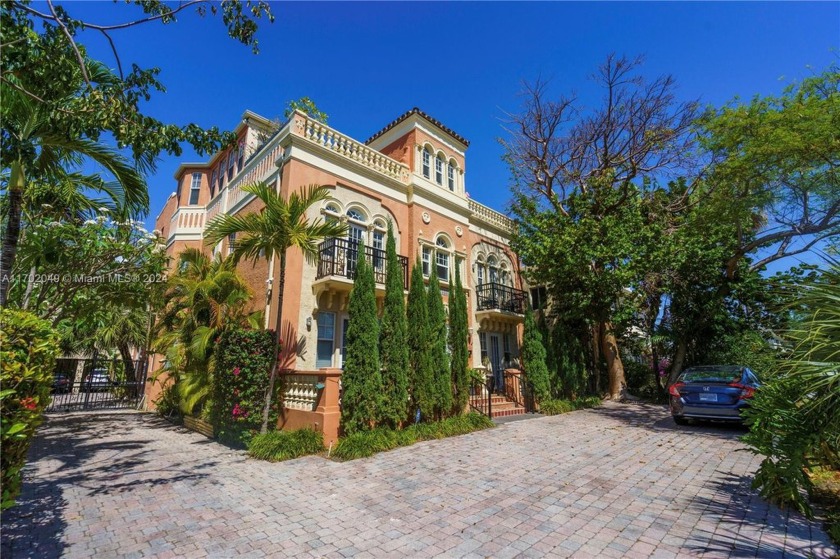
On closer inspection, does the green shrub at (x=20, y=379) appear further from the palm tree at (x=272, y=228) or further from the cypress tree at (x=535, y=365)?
the cypress tree at (x=535, y=365)

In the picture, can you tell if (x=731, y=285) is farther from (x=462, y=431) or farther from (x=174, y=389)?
(x=174, y=389)

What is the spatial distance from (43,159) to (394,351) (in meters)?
7.19

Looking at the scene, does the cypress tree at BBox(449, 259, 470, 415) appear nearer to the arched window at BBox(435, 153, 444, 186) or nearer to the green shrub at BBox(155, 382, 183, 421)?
the arched window at BBox(435, 153, 444, 186)

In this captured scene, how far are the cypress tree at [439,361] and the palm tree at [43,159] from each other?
6812 millimetres

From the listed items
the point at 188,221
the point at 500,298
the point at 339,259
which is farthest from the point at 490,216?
the point at 188,221

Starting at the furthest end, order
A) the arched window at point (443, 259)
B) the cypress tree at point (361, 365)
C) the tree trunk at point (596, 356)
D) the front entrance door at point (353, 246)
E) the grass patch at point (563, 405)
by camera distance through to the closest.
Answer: the tree trunk at point (596, 356) < the arched window at point (443, 259) < the grass patch at point (563, 405) < the front entrance door at point (353, 246) < the cypress tree at point (361, 365)

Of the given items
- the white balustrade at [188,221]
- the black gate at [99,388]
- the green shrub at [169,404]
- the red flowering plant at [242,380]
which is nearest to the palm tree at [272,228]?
the red flowering plant at [242,380]

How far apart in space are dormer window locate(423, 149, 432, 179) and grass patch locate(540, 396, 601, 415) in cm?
953

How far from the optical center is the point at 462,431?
9.73 metres

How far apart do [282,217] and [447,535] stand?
6.54m

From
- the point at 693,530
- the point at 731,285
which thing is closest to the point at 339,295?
the point at 693,530

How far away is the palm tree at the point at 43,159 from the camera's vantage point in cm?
425

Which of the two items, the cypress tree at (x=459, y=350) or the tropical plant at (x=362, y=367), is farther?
the cypress tree at (x=459, y=350)

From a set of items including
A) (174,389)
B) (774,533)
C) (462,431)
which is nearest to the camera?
(774,533)
